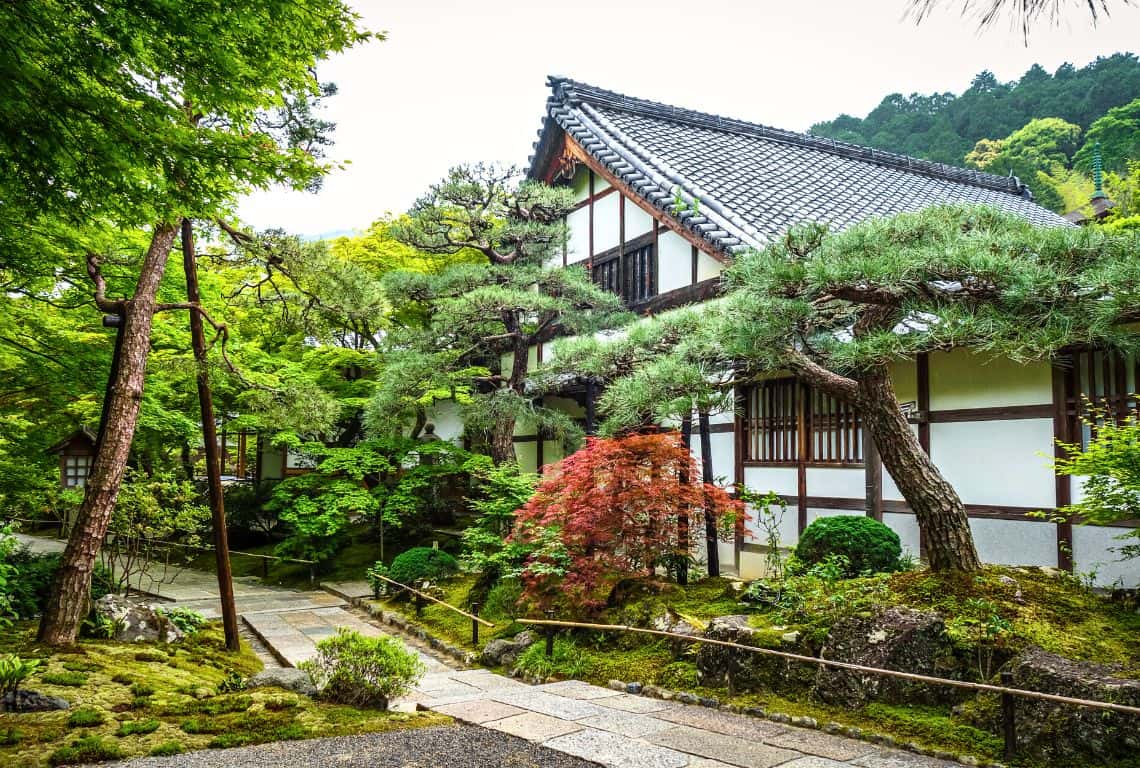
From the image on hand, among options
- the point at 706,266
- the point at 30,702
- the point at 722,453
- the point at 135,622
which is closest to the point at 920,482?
the point at 722,453

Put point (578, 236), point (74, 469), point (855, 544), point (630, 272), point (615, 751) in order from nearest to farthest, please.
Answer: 1. point (615, 751)
2. point (855, 544)
3. point (630, 272)
4. point (578, 236)
5. point (74, 469)

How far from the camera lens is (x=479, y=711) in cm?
640

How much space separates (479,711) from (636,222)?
9.15 metres

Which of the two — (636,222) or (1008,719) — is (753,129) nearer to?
(636,222)

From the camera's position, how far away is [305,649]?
10.2 m

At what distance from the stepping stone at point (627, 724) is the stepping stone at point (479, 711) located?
69 centimetres

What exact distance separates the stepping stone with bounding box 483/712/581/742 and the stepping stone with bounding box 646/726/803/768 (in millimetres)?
668

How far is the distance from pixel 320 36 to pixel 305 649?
25.7 feet

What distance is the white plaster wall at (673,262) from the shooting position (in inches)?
478

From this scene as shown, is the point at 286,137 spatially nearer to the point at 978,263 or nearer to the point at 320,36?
the point at 320,36

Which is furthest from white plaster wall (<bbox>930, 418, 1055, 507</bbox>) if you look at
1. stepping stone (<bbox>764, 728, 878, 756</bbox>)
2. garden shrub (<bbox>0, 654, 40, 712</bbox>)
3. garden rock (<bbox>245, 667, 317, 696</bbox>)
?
garden shrub (<bbox>0, 654, 40, 712</bbox>)

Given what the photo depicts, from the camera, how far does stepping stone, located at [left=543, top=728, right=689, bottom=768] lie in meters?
4.88

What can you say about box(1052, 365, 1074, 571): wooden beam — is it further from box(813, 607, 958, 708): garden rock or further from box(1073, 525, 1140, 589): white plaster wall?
box(813, 607, 958, 708): garden rock

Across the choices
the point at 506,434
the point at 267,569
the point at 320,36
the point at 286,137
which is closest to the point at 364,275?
the point at 286,137
